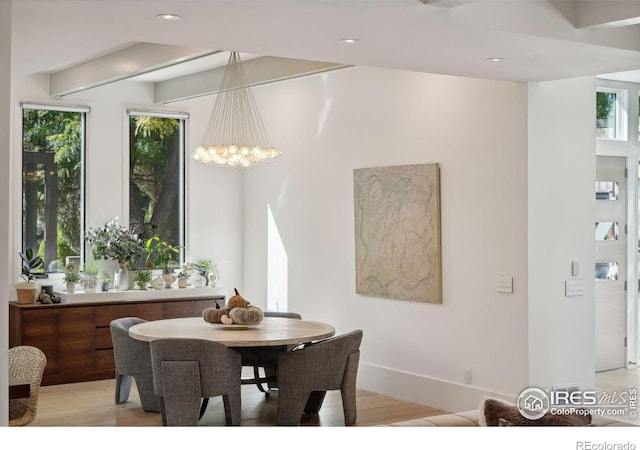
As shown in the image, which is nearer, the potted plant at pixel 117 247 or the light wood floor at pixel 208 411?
the light wood floor at pixel 208 411

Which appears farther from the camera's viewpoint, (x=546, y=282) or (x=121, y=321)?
(x=121, y=321)

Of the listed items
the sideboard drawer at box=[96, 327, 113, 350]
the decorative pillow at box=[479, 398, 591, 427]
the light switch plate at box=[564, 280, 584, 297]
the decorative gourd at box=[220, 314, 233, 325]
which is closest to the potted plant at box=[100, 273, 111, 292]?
the sideboard drawer at box=[96, 327, 113, 350]

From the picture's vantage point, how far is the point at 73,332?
8180 millimetres

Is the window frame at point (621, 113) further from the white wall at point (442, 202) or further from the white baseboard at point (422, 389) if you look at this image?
the white baseboard at point (422, 389)

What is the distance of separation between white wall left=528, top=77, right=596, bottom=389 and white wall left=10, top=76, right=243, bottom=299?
418 cm

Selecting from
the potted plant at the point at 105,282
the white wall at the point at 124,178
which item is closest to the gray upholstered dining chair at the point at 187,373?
the potted plant at the point at 105,282

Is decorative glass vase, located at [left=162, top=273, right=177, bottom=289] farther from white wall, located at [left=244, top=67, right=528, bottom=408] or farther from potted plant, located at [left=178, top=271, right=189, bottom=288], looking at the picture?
white wall, located at [left=244, top=67, right=528, bottom=408]

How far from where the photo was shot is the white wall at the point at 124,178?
8805mm

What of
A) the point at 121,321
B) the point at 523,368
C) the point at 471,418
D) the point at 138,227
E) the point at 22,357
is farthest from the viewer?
the point at 138,227

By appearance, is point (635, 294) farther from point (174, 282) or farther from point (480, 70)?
point (174, 282)

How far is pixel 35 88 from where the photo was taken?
864 centimetres

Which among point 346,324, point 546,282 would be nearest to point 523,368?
point 546,282

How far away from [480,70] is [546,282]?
5.37 ft

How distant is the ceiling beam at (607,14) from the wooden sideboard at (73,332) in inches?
205
